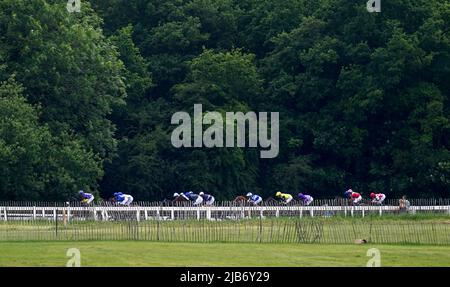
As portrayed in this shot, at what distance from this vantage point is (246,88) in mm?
77500

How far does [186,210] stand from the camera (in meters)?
60.9

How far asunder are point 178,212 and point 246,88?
17.6 meters

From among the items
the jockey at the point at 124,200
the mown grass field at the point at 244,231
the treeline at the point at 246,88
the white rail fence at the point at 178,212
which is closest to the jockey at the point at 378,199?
the white rail fence at the point at 178,212

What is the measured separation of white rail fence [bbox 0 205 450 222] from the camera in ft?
195

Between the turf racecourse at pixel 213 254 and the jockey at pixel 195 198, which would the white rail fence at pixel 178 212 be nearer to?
the jockey at pixel 195 198

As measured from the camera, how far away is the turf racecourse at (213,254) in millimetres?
37719

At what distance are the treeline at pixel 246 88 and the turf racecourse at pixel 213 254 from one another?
1037 inches

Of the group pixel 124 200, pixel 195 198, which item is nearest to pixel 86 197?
pixel 124 200

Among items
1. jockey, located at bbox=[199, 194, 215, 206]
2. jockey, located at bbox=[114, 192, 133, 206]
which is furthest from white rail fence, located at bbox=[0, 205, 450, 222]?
jockey, located at bbox=[199, 194, 215, 206]

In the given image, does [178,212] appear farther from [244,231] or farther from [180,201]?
[244,231]

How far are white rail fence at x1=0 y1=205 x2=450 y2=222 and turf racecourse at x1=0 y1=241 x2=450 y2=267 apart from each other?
1484cm

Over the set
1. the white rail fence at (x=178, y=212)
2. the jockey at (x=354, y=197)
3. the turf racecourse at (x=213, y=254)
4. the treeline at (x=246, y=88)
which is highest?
the treeline at (x=246, y=88)

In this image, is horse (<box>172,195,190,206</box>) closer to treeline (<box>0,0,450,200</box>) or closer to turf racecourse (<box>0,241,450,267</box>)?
treeline (<box>0,0,450,200</box>)
